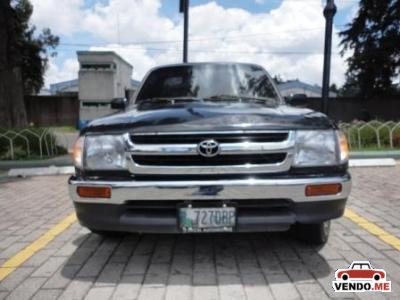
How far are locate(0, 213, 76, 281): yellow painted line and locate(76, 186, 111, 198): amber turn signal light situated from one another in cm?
94

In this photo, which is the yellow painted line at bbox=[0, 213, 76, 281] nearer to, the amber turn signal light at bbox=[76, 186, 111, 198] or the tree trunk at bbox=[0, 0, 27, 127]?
the amber turn signal light at bbox=[76, 186, 111, 198]

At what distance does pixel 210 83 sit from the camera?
17.0 ft

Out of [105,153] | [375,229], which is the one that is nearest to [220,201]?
[105,153]

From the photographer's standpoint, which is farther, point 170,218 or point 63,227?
point 63,227

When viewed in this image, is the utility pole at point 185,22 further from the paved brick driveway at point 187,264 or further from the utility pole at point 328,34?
the paved brick driveway at point 187,264

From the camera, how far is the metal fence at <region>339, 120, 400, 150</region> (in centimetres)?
1302

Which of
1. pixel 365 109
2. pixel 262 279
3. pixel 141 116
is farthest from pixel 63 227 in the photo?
pixel 365 109

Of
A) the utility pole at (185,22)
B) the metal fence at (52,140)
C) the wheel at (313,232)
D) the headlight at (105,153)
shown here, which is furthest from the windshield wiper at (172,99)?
the utility pole at (185,22)

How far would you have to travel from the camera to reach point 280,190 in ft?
11.3

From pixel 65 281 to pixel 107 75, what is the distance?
87.1 feet

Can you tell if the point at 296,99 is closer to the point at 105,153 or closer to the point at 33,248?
the point at 105,153

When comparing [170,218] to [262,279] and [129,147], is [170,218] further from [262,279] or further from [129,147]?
[262,279]

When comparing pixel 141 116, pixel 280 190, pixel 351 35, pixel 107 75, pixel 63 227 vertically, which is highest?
pixel 351 35

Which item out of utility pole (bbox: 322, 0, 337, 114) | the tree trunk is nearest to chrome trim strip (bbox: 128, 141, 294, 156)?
utility pole (bbox: 322, 0, 337, 114)
